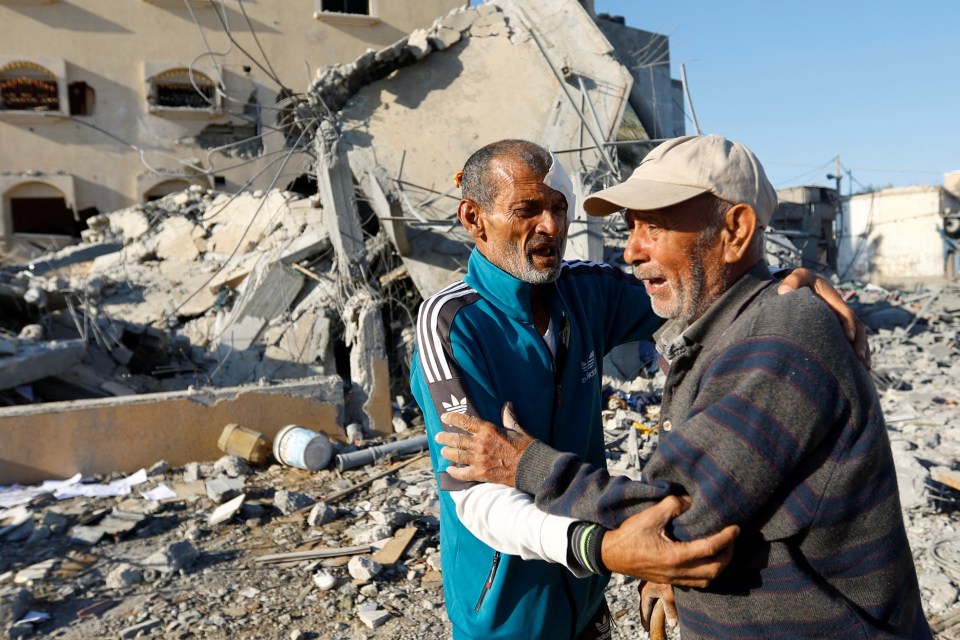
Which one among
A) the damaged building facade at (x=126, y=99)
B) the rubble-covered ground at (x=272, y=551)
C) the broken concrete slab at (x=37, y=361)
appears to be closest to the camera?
the rubble-covered ground at (x=272, y=551)

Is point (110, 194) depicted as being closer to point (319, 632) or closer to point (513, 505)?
point (319, 632)

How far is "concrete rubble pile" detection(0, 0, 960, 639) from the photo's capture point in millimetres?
4125

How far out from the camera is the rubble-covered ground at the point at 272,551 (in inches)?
149

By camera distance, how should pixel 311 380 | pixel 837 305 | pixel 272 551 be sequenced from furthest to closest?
1. pixel 311 380
2. pixel 272 551
3. pixel 837 305

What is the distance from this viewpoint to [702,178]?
1.43m

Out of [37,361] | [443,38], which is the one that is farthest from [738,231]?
[443,38]

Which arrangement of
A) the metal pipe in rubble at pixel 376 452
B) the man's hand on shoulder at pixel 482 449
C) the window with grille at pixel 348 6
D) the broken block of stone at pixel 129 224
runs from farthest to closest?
the window with grille at pixel 348 6
the broken block of stone at pixel 129 224
the metal pipe in rubble at pixel 376 452
the man's hand on shoulder at pixel 482 449

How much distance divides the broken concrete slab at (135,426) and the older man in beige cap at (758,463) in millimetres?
5467

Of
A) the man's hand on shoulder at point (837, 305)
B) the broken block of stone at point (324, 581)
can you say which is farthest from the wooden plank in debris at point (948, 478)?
the broken block of stone at point (324, 581)

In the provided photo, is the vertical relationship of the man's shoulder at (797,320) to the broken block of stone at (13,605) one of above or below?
above

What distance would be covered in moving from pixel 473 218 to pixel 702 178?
858 millimetres

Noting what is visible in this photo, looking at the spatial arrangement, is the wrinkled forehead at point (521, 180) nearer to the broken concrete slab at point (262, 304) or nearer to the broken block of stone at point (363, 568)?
the broken block of stone at point (363, 568)

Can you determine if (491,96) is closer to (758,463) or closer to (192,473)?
(192,473)

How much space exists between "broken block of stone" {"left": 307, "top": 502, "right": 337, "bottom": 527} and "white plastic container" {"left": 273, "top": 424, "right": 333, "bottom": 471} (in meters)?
0.97
